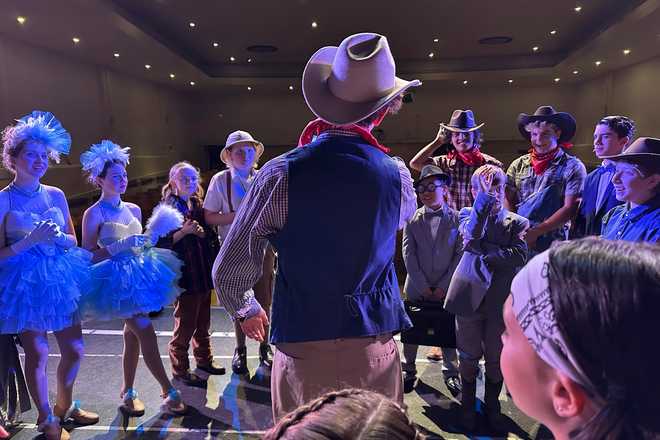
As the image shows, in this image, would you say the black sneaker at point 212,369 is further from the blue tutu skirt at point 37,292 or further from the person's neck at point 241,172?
the person's neck at point 241,172

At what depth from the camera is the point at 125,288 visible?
7.79ft

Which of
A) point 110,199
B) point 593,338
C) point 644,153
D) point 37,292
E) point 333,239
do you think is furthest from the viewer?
point 110,199

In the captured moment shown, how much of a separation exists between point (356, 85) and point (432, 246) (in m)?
1.76

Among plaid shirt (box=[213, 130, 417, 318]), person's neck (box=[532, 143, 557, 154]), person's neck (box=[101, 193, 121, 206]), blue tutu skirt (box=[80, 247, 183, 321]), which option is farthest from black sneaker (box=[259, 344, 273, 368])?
person's neck (box=[532, 143, 557, 154])

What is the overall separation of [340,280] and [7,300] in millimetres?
1868

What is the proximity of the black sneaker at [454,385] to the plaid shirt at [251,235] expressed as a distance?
201 cm

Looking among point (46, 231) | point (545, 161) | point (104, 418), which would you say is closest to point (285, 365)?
point (46, 231)

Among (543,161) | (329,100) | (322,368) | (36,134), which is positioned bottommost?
(322,368)

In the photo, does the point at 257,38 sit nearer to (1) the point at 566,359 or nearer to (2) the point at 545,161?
(2) the point at 545,161

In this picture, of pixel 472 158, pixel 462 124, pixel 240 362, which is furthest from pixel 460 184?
pixel 240 362

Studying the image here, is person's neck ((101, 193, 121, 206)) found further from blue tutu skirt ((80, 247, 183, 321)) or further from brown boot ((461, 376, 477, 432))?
brown boot ((461, 376, 477, 432))

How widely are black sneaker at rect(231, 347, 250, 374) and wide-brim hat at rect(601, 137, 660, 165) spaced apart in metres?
2.62

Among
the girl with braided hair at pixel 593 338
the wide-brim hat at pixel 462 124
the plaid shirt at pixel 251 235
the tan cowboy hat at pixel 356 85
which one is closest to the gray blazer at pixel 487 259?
the wide-brim hat at pixel 462 124

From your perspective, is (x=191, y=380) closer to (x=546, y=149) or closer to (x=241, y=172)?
(x=241, y=172)
